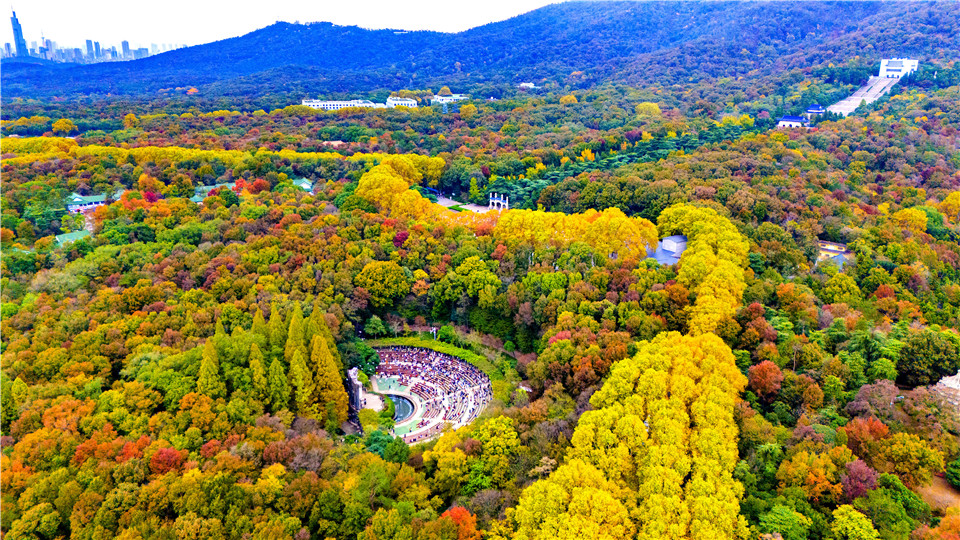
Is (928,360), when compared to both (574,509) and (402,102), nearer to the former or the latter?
(574,509)

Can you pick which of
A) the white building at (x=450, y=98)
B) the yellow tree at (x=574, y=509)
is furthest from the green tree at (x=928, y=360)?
the white building at (x=450, y=98)

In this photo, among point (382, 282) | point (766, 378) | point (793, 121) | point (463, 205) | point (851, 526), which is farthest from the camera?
point (793, 121)

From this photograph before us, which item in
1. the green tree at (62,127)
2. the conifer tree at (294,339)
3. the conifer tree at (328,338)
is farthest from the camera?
the green tree at (62,127)

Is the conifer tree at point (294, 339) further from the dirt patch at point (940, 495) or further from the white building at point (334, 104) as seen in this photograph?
the white building at point (334, 104)

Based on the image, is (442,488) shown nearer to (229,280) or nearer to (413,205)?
(229,280)

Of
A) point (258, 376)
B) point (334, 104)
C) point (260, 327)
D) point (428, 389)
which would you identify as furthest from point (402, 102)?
point (258, 376)
